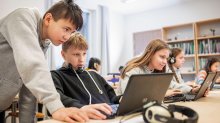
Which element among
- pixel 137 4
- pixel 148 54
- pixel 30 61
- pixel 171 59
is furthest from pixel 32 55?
pixel 137 4

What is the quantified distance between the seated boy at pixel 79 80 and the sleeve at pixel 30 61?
1.71ft

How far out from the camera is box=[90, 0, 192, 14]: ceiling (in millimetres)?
4977

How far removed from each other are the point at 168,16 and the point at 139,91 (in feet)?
15.8

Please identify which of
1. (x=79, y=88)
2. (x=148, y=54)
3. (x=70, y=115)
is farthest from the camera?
(x=148, y=54)

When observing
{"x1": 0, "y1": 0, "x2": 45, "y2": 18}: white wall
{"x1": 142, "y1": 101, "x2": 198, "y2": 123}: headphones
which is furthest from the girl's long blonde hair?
{"x1": 0, "y1": 0, "x2": 45, "y2": 18}: white wall

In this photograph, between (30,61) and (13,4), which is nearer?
(30,61)

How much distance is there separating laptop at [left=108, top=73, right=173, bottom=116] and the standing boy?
0.55 feet

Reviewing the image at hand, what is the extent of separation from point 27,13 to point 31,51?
0.19 metres

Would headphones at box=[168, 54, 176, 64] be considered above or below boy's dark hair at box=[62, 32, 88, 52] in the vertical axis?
below

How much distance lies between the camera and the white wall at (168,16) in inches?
188

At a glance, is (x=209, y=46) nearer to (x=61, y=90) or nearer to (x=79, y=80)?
(x=79, y=80)

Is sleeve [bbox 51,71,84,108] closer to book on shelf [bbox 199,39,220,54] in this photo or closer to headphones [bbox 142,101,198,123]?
headphones [bbox 142,101,198,123]

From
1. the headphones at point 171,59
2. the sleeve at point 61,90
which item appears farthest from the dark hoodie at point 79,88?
the headphones at point 171,59

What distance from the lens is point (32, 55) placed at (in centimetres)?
85
